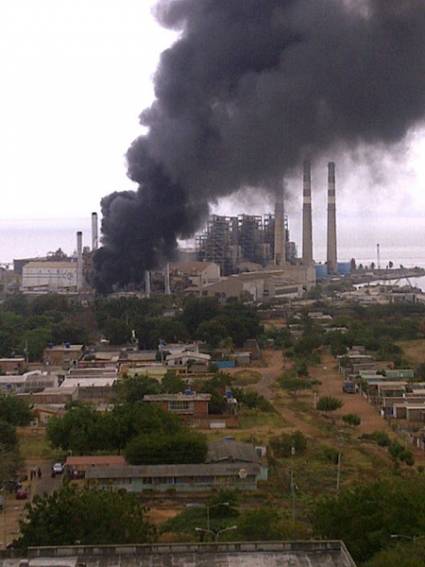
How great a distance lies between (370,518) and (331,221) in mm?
30984

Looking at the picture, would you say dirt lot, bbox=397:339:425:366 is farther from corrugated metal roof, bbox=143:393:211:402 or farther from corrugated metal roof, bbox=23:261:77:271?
corrugated metal roof, bbox=23:261:77:271

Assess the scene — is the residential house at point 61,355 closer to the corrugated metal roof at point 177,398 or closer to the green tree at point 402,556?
the corrugated metal roof at point 177,398

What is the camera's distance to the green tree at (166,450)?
29.6 feet

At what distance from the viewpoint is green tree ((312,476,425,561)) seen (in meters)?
6.04

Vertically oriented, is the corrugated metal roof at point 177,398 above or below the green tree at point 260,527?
above

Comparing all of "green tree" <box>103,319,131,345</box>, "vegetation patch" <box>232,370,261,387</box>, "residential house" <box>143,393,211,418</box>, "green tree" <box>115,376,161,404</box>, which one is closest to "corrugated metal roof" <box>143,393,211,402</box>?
"residential house" <box>143,393,211,418</box>

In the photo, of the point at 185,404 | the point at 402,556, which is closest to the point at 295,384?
the point at 185,404

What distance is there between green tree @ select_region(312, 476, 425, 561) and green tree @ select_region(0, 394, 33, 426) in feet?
17.2

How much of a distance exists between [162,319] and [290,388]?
654 cm

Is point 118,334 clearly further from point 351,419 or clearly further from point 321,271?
point 321,271

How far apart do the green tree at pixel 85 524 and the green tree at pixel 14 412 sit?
4661mm

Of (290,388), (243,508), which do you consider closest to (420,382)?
(290,388)

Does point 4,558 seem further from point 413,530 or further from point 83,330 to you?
point 83,330

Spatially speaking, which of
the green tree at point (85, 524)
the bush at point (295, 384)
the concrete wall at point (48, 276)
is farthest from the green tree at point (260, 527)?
the concrete wall at point (48, 276)
